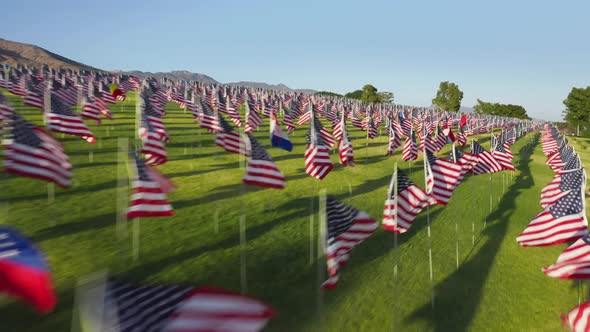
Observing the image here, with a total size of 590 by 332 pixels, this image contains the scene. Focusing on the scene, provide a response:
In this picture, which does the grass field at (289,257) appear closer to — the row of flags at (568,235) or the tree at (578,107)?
the row of flags at (568,235)

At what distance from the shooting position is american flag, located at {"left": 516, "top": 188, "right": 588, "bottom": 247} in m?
9.95

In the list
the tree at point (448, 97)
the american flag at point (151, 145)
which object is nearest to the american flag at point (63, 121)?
the american flag at point (151, 145)

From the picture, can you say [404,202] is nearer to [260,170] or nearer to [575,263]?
[575,263]

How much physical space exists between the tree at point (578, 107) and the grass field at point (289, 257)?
12596 centimetres

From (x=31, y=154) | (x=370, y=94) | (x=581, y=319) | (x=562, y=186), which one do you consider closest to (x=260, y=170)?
(x=31, y=154)

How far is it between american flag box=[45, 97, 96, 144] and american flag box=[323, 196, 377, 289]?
12117mm

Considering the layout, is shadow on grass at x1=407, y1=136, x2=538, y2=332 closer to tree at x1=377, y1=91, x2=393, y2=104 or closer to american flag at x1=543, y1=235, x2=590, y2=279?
american flag at x1=543, y1=235, x2=590, y2=279

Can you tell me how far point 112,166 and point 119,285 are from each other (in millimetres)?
20371

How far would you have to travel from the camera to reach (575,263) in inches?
328

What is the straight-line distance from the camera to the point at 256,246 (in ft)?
45.3

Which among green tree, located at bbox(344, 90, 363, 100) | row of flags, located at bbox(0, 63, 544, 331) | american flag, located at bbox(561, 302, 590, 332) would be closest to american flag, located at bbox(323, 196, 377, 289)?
row of flags, located at bbox(0, 63, 544, 331)

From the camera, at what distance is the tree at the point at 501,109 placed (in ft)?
588

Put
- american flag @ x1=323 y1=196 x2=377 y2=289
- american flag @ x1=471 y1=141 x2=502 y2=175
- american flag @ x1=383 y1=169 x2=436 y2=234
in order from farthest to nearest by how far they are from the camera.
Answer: american flag @ x1=471 y1=141 x2=502 y2=175 → american flag @ x1=383 y1=169 x2=436 y2=234 → american flag @ x1=323 y1=196 x2=377 y2=289

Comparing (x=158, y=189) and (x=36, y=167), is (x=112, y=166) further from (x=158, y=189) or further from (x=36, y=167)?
(x=158, y=189)
